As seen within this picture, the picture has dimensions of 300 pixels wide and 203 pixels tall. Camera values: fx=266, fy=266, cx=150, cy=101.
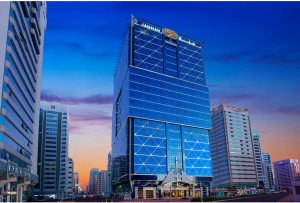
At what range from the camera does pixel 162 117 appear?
130750 mm

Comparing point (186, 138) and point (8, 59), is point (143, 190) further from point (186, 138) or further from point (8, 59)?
point (8, 59)

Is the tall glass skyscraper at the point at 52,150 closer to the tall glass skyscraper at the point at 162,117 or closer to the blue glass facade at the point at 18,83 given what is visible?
the tall glass skyscraper at the point at 162,117

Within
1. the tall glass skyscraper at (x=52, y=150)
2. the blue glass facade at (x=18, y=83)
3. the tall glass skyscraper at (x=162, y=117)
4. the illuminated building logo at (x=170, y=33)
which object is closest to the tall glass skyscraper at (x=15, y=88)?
the blue glass facade at (x=18, y=83)

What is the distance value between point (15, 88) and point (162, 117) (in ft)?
271

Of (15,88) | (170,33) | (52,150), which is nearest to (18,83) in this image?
(15,88)

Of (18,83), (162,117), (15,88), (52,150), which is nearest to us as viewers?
(15,88)

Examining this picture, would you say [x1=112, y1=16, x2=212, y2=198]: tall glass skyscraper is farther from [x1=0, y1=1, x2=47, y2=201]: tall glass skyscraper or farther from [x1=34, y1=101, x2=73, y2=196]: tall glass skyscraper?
[x1=34, y1=101, x2=73, y2=196]: tall glass skyscraper

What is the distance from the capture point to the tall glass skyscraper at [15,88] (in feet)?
160

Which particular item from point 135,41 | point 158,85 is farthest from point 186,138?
point 135,41

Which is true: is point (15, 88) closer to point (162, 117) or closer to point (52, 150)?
point (162, 117)

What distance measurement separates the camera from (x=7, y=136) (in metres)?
52.0

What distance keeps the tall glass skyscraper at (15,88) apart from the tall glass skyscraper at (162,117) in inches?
2161

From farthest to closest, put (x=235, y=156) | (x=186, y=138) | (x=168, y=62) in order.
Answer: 1. (x=235, y=156)
2. (x=168, y=62)
3. (x=186, y=138)

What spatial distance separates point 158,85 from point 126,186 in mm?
51379
